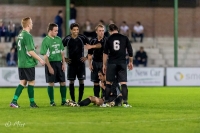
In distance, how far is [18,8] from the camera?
4072 centimetres

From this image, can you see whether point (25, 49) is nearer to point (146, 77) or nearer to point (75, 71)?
point (75, 71)

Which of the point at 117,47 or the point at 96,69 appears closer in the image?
the point at 117,47

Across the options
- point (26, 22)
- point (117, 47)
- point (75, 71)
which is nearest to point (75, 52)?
point (75, 71)

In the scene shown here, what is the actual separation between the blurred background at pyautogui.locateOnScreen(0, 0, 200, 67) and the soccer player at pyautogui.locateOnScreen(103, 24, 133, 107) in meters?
22.5

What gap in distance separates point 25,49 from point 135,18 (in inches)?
1059

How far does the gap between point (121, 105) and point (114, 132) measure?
5.66 m

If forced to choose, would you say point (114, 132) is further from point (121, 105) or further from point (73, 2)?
point (73, 2)

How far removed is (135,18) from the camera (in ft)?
139

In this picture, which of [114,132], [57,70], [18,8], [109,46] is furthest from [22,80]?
[18,8]

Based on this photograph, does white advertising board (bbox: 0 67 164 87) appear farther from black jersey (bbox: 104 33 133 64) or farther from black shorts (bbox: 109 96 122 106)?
black jersey (bbox: 104 33 133 64)

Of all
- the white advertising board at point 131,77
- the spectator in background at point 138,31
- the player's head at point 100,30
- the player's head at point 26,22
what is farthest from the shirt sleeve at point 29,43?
the spectator in background at point 138,31

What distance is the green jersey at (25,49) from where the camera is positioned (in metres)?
15.7

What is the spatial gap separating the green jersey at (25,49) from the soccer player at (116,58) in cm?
191

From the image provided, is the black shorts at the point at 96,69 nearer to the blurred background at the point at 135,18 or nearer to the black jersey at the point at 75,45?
the black jersey at the point at 75,45
